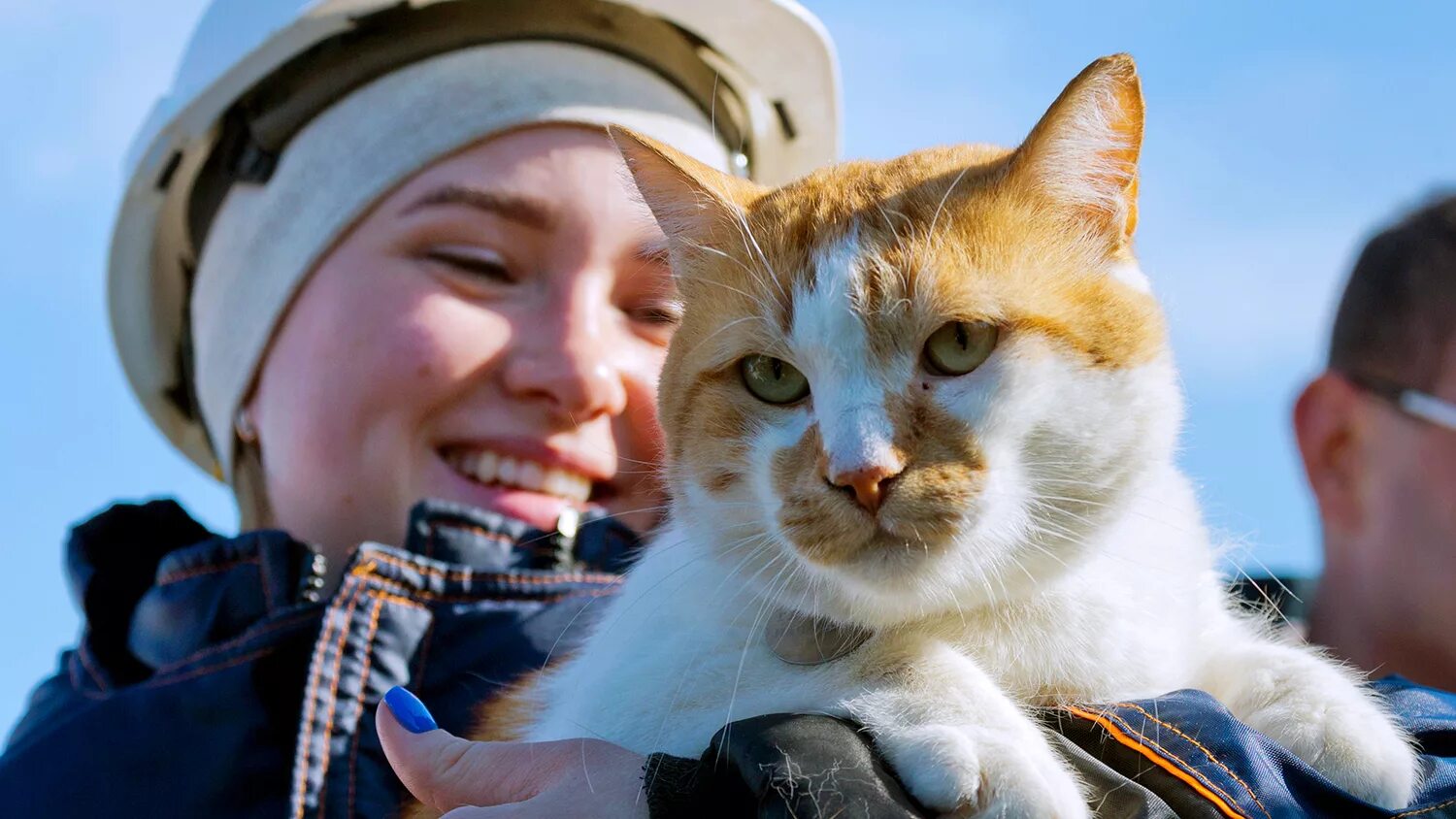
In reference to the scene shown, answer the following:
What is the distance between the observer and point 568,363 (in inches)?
81.4

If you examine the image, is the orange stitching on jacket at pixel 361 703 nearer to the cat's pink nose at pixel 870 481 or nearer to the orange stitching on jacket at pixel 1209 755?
the cat's pink nose at pixel 870 481

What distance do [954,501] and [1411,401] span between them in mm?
2009

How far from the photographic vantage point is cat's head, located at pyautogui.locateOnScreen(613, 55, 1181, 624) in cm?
107

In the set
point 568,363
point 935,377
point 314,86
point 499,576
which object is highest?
point 314,86

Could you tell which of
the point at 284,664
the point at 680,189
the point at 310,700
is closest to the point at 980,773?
the point at 680,189

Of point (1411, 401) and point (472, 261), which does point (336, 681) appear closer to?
point (472, 261)

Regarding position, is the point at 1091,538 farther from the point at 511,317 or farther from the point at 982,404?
the point at 511,317

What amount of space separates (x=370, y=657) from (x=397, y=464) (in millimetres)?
492

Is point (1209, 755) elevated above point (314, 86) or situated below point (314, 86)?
below

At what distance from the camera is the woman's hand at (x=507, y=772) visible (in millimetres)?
1021

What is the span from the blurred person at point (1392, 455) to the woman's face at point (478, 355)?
5.73 ft

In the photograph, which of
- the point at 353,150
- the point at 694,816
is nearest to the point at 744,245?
the point at 694,816

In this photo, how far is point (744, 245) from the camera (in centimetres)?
137

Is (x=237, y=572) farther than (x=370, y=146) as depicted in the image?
No
